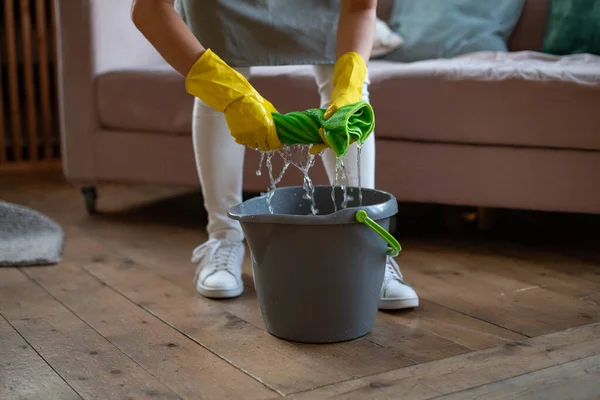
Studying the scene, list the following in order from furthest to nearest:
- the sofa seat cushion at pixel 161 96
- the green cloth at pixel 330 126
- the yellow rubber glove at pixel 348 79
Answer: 1. the sofa seat cushion at pixel 161 96
2. the yellow rubber glove at pixel 348 79
3. the green cloth at pixel 330 126

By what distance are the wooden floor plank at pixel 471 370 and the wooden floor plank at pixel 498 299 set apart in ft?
0.21

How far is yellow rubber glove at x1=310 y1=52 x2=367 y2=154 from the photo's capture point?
3.77 ft

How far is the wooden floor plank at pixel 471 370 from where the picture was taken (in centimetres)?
96

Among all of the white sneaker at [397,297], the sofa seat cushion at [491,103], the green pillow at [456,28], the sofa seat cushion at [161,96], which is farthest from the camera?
the green pillow at [456,28]

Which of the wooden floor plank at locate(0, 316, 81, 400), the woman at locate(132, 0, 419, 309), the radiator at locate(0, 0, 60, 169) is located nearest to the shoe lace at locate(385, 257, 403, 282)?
the woman at locate(132, 0, 419, 309)

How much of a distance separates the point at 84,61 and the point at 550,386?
1.45 meters

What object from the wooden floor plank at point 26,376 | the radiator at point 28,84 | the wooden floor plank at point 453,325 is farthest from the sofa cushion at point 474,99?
the radiator at point 28,84

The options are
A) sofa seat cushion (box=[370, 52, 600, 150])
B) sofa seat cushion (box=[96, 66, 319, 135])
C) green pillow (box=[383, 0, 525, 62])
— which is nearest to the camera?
sofa seat cushion (box=[370, 52, 600, 150])

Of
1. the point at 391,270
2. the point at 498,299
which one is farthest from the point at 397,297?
the point at 498,299

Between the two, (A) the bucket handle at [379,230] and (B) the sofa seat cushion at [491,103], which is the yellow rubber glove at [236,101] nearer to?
(A) the bucket handle at [379,230]

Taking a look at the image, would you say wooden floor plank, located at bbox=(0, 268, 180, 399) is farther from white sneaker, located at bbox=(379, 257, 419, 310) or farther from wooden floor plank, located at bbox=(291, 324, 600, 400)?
white sneaker, located at bbox=(379, 257, 419, 310)

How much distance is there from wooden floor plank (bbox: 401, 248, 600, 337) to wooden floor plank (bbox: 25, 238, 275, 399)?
1.49ft

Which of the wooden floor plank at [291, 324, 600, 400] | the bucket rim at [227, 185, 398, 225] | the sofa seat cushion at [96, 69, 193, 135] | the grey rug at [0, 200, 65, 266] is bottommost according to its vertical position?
the grey rug at [0, 200, 65, 266]

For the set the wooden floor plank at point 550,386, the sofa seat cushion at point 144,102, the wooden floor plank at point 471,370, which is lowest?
the wooden floor plank at point 471,370
